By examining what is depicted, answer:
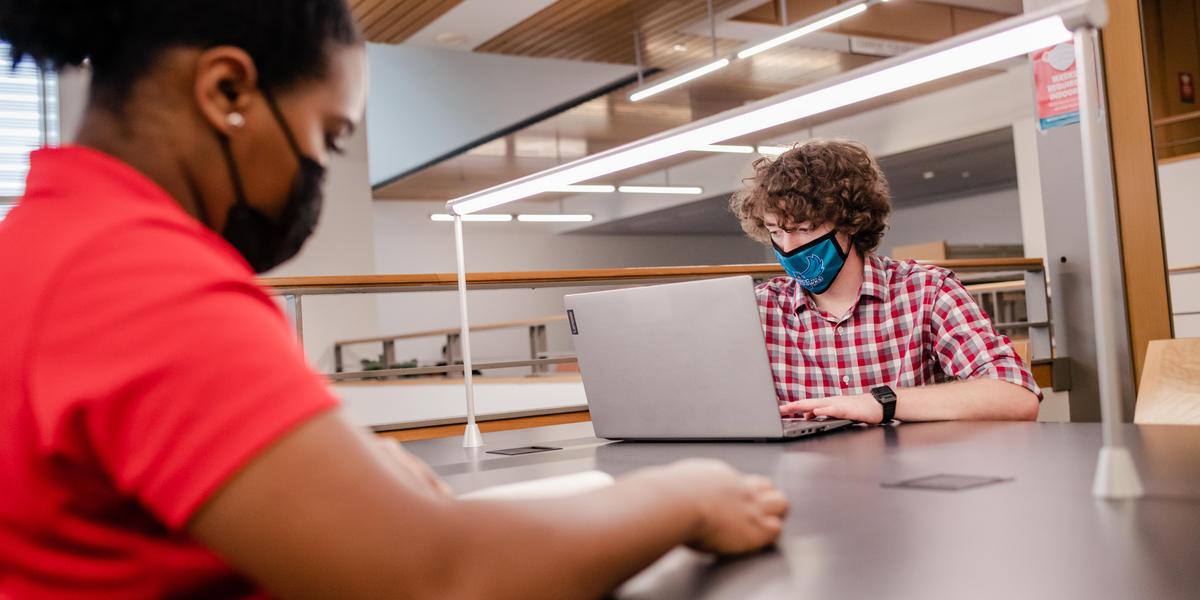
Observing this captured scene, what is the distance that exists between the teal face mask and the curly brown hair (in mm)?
36

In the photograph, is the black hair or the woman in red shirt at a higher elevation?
the black hair

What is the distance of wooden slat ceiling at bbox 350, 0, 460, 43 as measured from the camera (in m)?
5.68

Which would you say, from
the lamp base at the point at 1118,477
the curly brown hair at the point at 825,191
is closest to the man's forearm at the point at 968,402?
the curly brown hair at the point at 825,191

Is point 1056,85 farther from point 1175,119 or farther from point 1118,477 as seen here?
point 1175,119

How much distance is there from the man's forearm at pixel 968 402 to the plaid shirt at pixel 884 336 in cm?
7

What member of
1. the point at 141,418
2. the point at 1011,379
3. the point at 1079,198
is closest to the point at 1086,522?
the point at 141,418

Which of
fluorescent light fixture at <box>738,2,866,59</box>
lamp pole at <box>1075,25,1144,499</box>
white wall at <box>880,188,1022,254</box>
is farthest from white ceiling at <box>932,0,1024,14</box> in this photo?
lamp pole at <box>1075,25,1144,499</box>

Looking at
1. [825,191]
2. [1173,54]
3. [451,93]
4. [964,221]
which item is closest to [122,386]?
[825,191]

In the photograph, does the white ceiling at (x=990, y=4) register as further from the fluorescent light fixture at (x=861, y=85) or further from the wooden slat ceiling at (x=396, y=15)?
the fluorescent light fixture at (x=861, y=85)

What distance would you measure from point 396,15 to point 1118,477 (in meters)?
5.66

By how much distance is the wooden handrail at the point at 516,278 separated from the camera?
2475 millimetres

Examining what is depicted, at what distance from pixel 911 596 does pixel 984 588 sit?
0.05 m

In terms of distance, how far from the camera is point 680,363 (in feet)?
4.84

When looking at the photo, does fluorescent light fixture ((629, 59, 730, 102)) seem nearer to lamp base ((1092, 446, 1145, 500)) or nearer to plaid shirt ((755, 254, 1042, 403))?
plaid shirt ((755, 254, 1042, 403))
